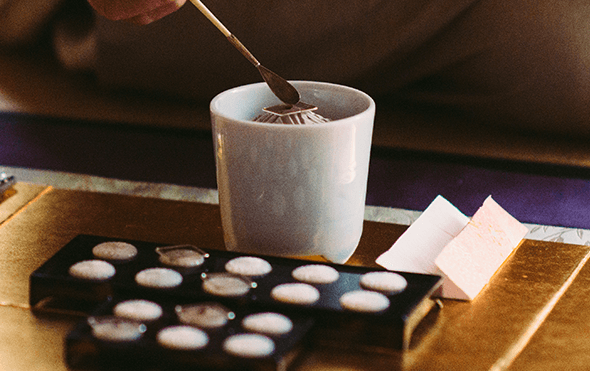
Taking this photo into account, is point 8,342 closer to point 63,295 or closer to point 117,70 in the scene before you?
point 63,295

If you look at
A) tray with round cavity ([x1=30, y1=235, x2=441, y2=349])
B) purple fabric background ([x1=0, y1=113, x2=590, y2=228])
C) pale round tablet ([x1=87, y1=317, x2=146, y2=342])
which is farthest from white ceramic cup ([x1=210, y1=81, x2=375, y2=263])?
purple fabric background ([x1=0, y1=113, x2=590, y2=228])

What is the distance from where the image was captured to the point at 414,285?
42 cm

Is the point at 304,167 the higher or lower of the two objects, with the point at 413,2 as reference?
lower

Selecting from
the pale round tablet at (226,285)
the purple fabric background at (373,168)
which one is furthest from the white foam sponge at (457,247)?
the purple fabric background at (373,168)

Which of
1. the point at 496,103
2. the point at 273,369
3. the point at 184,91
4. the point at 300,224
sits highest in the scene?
the point at 184,91

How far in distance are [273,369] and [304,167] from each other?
0.17 m

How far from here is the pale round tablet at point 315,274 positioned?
0.43 meters

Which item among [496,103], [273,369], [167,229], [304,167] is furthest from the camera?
[496,103]

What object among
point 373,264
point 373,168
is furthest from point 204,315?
point 373,168

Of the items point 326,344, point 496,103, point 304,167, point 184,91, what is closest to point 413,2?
point 496,103

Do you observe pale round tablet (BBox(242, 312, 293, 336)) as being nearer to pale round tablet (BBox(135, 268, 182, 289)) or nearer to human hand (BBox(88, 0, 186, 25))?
pale round tablet (BBox(135, 268, 182, 289))

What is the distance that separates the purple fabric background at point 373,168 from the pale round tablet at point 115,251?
18.3 inches

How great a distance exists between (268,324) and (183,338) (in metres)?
0.05

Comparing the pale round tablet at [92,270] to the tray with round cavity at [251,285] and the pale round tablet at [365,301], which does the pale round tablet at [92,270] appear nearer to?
the tray with round cavity at [251,285]
